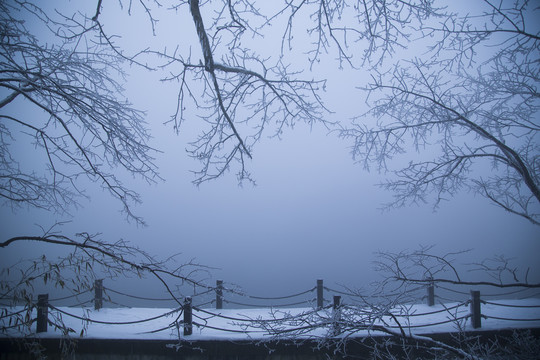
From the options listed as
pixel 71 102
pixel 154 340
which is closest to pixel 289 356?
pixel 154 340

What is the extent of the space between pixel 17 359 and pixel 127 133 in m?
4.38

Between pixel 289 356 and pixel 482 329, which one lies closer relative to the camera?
pixel 289 356

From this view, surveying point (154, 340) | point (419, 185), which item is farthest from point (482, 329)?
point (154, 340)

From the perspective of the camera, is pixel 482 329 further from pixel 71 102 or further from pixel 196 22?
pixel 71 102

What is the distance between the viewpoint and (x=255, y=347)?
16.8 feet

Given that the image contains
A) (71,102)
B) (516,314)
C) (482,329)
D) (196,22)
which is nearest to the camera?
(196,22)

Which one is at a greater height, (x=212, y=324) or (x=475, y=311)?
(x=475, y=311)

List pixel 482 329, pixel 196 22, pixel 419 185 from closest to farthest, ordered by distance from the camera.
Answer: pixel 196 22 → pixel 419 185 → pixel 482 329

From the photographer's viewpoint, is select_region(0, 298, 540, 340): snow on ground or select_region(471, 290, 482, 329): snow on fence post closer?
select_region(0, 298, 540, 340): snow on ground

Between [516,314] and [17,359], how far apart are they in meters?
9.73

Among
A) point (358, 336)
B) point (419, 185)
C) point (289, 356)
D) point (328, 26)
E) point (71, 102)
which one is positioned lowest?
point (289, 356)

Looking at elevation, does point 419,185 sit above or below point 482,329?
above

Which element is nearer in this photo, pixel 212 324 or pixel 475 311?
pixel 475 311

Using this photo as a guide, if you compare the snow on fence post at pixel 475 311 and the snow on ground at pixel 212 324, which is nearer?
the snow on ground at pixel 212 324
